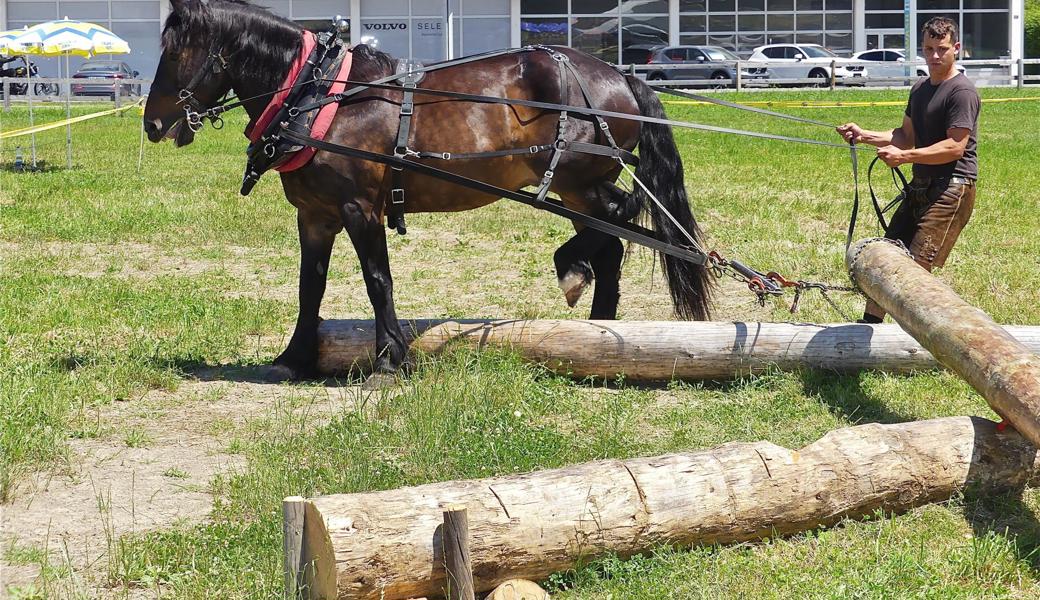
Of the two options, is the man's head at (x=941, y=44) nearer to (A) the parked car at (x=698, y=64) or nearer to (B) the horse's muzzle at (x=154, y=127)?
(B) the horse's muzzle at (x=154, y=127)

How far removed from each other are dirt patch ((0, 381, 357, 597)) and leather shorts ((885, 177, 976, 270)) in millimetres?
3337

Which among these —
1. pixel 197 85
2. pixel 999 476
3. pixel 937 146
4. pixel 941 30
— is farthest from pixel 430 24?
pixel 999 476

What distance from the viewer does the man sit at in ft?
21.1

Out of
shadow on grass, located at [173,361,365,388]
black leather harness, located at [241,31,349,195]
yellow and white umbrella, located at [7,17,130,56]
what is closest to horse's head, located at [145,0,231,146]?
black leather harness, located at [241,31,349,195]

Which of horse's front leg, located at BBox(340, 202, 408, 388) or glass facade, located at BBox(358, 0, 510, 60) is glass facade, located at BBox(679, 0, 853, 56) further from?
horse's front leg, located at BBox(340, 202, 408, 388)

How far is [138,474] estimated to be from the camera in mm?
5527

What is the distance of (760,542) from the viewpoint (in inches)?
183

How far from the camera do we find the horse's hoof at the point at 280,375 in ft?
23.3

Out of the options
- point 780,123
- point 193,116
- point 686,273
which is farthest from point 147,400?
point 780,123

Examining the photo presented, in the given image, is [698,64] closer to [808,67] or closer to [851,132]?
[808,67]

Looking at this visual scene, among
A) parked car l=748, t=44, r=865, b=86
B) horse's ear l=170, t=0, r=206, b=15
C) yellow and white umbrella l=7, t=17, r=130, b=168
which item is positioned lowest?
horse's ear l=170, t=0, r=206, b=15

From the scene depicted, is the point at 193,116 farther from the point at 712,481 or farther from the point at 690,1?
the point at 690,1

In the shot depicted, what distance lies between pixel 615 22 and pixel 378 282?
144 ft

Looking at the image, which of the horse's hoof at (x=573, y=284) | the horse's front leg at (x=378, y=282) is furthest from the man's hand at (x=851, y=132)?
the horse's front leg at (x=378, y=282)
